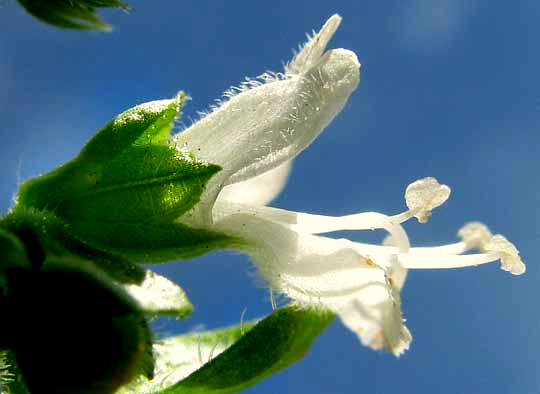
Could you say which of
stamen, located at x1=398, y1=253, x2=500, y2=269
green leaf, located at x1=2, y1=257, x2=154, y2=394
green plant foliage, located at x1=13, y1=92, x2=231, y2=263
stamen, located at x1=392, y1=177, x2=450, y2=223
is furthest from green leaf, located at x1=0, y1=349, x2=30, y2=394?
stamen, located at x1=392, y1=177, x2=450, y2=223

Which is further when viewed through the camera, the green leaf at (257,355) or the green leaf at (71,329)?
the green leaf at (257,355)

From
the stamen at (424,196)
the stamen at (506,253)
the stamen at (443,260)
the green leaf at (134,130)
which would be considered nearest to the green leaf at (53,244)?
the green leaf at (134,130)

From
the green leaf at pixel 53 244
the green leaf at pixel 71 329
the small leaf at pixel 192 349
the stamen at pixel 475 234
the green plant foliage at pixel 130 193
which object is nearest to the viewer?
the green leaf at pixel 71 329

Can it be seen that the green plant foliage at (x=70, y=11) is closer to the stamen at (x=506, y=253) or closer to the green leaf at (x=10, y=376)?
the green leaf at (x=10, y=376)

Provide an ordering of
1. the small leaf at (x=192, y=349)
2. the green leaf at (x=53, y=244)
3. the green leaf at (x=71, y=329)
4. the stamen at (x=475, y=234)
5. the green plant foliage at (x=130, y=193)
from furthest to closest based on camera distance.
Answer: the small leaf at (x=192, y=349) → the stamen at (x=475, y=234) → the green plant foliage at (x=130, y=193) → the green leaf at (x=53, y=244) → the green leaf at (x=71, y=329)

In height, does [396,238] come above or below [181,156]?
below

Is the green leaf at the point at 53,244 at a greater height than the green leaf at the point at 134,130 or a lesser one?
lesser

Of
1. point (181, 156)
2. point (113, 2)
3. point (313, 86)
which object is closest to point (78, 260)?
point (181, 156)

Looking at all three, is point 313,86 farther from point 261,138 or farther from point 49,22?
point 49,22
